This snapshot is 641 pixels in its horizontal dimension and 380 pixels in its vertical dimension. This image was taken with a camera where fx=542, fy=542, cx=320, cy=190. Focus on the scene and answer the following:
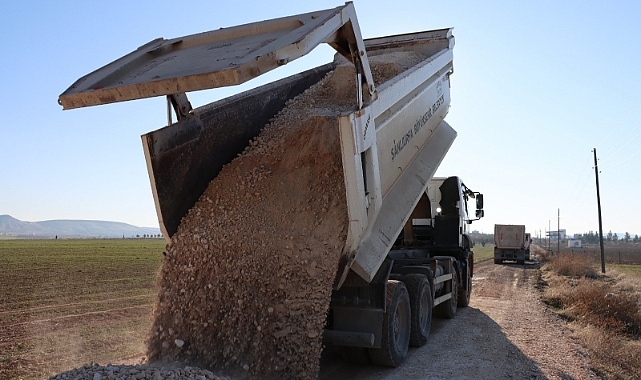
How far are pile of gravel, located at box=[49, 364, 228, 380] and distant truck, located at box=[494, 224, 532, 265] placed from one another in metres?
27.3

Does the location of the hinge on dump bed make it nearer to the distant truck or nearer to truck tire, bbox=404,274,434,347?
truck tire, bbox=404,274,434,347

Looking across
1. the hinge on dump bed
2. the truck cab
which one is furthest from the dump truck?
the truck cab

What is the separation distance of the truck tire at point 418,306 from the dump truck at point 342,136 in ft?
0.04

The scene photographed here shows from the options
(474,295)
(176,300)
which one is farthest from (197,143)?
(474,295)

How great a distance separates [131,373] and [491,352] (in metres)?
4.65

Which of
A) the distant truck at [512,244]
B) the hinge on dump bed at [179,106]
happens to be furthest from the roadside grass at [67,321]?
the distant truck at [512,244]

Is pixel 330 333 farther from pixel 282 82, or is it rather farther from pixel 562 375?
pixel 282 82

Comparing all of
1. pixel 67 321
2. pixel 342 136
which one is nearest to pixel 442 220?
pixel 342 136

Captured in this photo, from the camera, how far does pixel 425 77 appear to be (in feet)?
24.7

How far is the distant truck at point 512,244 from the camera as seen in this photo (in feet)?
94.6

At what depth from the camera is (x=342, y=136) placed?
4.74 meters

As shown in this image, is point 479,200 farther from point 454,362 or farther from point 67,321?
point 67,321

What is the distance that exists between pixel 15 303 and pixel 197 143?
7.26m

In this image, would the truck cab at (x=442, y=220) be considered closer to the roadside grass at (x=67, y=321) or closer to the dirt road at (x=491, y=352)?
the dirt road at (x=491, y=352)
